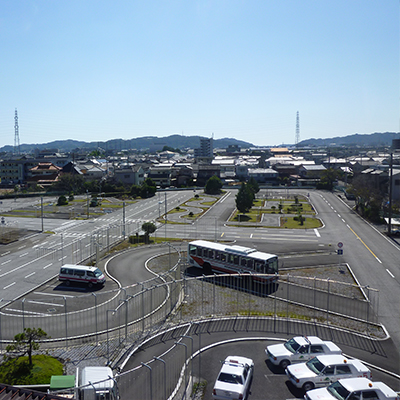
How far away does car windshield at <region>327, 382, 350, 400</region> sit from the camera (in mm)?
10609

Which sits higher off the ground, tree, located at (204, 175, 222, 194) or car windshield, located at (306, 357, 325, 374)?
tree, located at (204, 175, 222, 194)

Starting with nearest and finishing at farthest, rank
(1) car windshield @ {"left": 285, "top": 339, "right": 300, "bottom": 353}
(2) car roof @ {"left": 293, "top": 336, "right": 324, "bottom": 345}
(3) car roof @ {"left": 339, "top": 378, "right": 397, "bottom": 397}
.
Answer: (3) car roof @ {"left": 339, "top": 378, "right": 397, "bottom": 397} < (1) car windshield @ {"left": 285, "top": 339, "right": 300, "bottom": 353} < (2) car roof @ {"left": 293, "top": 336, "right": 324, "bottom": 345}

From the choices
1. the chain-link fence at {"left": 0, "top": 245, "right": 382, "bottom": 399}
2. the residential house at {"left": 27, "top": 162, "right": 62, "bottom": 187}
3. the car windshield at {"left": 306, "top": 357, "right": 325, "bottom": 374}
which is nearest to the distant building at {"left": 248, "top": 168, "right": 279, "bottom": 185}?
the residential house at {"left": 27, "top": 162, "right": 62, "bottom": 187}

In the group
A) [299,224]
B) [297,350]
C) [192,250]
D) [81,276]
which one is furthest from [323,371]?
[299,224]

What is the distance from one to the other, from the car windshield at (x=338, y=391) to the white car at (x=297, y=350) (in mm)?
1948

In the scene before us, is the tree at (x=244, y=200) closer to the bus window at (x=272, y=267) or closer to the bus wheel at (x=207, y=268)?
the bus wheel at (x=207, y=268)

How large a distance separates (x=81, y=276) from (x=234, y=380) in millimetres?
13058

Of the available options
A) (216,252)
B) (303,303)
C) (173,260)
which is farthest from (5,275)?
(303,303)

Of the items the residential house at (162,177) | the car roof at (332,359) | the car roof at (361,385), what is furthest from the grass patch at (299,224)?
the residential house at (162,177)

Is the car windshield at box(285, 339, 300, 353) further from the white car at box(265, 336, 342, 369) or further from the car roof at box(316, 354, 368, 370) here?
the car roof at box(316, 354, 368, 370)

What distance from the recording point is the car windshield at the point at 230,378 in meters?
11.2

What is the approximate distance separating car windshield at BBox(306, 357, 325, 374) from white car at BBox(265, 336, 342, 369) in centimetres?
60

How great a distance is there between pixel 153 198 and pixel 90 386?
5447cm

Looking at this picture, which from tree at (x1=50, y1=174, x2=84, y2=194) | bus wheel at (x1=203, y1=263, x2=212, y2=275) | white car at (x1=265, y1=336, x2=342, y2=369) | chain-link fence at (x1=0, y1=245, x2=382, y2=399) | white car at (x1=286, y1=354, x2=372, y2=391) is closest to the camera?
white car at (x1=286, y1=354, x2=372, y2=391)
